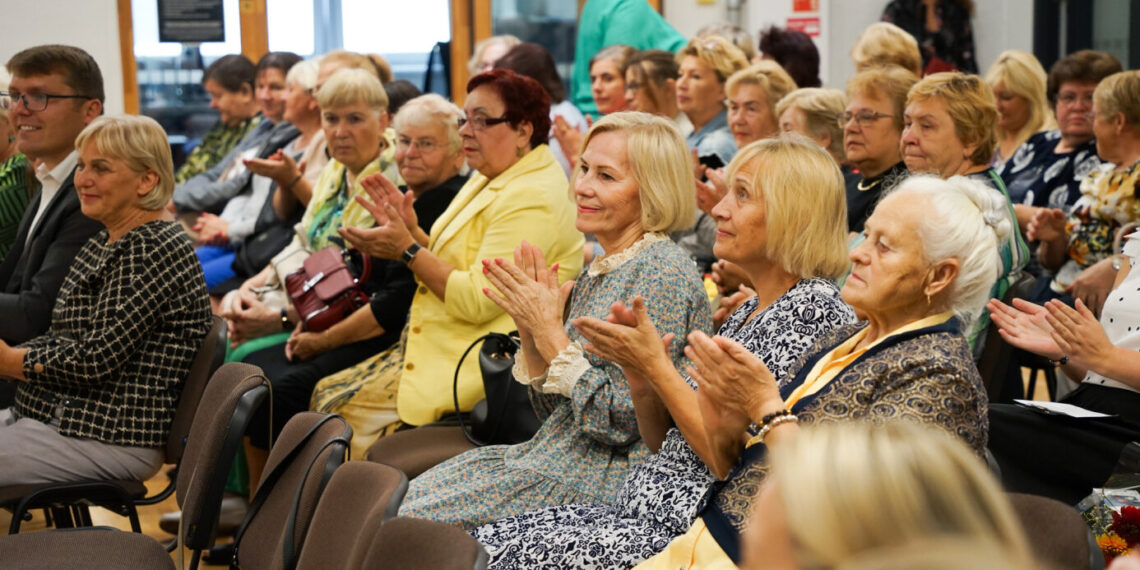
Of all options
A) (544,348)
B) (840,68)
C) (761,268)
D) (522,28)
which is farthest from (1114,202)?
(522,28)

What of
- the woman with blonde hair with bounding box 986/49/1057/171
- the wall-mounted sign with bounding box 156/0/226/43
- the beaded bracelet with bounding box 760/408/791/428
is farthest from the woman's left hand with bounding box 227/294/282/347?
the wall-mounted sign with bounding box 156/0/226/43

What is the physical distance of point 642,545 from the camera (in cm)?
215

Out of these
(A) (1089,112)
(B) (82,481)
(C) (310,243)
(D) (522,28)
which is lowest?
(B) (82,481)

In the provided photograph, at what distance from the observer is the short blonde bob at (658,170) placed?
2678mm

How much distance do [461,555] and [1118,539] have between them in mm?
1647

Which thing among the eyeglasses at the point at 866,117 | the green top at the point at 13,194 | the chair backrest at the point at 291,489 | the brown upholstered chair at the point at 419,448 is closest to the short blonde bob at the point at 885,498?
the chair backrest at the point at 291,489

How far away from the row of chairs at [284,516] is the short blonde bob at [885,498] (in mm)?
593

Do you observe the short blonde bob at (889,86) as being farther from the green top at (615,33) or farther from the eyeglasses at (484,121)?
the green top at (615,33)

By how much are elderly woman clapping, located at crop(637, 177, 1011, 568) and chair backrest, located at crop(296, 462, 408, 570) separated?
565 millimetres

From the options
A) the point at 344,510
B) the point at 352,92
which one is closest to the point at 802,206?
the point at 344,510

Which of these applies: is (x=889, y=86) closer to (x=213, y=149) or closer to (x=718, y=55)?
(x=718, y=55)

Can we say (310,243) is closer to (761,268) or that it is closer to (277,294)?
(277,294)

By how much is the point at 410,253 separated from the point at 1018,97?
10.7ft

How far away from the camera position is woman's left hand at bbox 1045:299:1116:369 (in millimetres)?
2527
